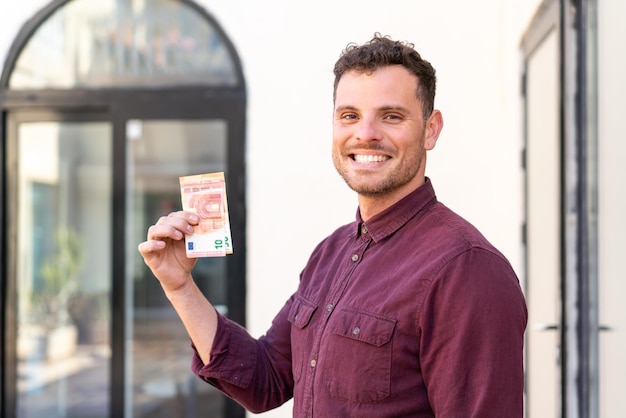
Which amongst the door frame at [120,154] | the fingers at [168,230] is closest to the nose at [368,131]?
the fingers at [168,230]

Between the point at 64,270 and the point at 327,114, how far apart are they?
81.4 inches

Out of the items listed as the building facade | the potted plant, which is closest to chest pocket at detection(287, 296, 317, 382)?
the building facade

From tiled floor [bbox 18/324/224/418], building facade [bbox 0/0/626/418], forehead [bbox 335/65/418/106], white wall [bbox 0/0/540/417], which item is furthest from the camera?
tiled floor [bbox 18/324/224/418]

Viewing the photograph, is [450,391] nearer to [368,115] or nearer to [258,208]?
[368,115]

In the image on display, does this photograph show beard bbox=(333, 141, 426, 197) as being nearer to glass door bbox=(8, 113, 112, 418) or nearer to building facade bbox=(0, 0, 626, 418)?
building facade bbox=(0, 0, 626, 418)

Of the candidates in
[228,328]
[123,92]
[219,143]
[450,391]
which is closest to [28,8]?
[123,92]

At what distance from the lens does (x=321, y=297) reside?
1880 millimetres

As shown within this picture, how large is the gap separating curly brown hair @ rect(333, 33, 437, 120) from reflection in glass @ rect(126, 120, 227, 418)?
2.86m

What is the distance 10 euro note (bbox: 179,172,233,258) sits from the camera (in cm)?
198

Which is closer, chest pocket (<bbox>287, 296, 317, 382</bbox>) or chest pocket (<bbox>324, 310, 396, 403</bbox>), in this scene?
chest pocket (<bbox>324, 310, 396, 403</bbox>)

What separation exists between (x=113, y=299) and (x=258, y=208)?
106cm

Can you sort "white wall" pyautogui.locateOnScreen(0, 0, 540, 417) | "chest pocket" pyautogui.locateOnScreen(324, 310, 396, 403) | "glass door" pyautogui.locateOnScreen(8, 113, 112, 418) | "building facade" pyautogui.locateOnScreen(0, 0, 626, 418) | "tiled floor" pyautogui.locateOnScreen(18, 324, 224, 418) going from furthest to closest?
1. "glass door" pyautogui.locateOnScreen(8, 113, 112, 418)
2. "tiled floor" pyautogui.locateOnScreen(18, 324, 224, 418)
3. "white wall" pyautogui.locateOnScreen(0, 0, 540, 417)
4. "building facade" pyautogui.locateOnScreen(0, 0, 626, 418)
5. "chest pocket" pyautogui.locateOnScreen(324, 310, 396, 403)

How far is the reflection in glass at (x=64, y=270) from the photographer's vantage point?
4.94 meters

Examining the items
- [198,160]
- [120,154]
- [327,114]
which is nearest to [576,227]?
[327,114]
